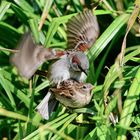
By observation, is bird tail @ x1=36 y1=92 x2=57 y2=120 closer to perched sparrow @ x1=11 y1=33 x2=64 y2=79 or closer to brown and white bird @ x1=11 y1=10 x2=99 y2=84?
brown and white bird @ x1=11 y1=10 x2=99 y2=84

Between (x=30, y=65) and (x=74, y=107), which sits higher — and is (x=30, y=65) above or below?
above

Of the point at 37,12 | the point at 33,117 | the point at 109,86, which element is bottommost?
the point at 33,117

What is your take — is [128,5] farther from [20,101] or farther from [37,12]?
[20,101]

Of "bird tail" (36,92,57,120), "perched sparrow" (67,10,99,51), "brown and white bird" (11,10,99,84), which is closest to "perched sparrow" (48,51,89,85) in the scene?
"brown and white bird" (11,10,99,84)

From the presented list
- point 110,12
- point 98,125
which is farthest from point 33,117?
point 110,12

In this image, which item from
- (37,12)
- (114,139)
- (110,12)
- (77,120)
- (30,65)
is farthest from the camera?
(37,12)

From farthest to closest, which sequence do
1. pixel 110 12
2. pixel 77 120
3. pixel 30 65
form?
pixel 110 12 < pixel 77 120 < pixel 30 65

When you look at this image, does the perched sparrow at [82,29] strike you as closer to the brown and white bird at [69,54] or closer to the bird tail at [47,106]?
the brown and white bird at [69,54]
